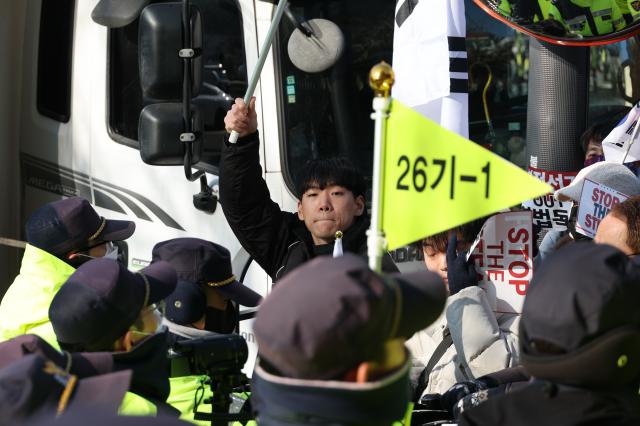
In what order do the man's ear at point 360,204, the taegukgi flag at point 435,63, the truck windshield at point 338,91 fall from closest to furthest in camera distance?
the man's ear at point 360,204 → the taegukgi flag at point 435,63 → the truck windshield at point 338,91

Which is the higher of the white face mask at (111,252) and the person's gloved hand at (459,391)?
the white face mask at (111,252)

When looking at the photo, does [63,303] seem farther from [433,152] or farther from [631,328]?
[631,328]

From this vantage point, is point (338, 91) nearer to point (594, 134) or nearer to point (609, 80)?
point (594, 134)

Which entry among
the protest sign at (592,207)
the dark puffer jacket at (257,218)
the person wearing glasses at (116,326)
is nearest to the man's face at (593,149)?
the protest sign at (592,207)

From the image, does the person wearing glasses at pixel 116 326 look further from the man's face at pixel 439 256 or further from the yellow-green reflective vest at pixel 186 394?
the man's face at pixel 439 256

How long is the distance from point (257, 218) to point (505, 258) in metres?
0.99

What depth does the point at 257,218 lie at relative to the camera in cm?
452

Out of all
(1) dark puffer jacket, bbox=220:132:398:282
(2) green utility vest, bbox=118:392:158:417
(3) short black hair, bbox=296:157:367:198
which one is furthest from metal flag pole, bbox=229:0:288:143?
(2) green utility vest, bbox=118:392:158:417

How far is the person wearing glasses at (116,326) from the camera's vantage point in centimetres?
307

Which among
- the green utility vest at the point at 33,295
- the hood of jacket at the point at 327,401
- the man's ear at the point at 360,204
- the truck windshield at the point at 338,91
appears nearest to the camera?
the hood of jacket at the point at 327,401

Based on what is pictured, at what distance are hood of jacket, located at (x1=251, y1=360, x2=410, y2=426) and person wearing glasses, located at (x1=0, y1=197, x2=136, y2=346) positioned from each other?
2129mm

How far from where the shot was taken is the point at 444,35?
15.7 ft

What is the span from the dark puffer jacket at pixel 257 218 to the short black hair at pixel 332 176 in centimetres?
14

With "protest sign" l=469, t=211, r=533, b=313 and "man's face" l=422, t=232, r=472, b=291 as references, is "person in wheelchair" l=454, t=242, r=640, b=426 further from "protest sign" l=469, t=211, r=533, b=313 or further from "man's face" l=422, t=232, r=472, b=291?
"man's face" l=422, t=232, r=472, b=291
